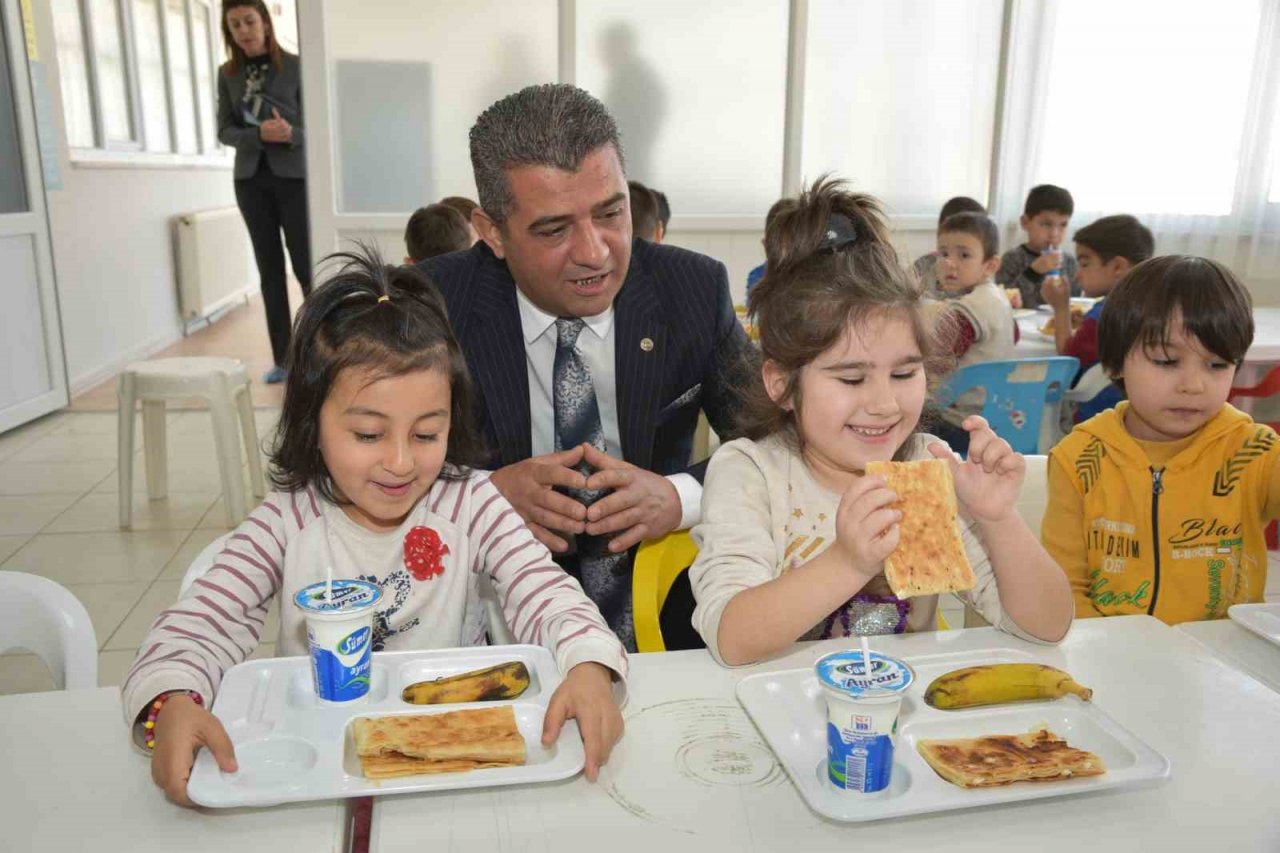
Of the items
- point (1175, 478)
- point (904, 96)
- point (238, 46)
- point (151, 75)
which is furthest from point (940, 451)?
point (151, 75)

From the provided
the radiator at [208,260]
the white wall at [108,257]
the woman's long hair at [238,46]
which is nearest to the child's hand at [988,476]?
the woman's long hair at [238,46]

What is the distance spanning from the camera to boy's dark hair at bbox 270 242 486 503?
1.44 m

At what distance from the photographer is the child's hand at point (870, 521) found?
1.18 metres

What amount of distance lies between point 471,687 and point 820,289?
795 millimetres

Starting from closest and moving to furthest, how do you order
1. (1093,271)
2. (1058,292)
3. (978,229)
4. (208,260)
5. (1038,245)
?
(1058,292)
(978,229)
(1093,271)
(1038,245)
(208,260)

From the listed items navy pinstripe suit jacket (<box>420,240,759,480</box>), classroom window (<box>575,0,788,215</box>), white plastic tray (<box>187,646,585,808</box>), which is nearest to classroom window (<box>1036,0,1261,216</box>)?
classroom window (<box>575,0,788,215</box>)

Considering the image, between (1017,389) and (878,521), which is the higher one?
(878,521)

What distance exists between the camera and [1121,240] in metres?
3.99

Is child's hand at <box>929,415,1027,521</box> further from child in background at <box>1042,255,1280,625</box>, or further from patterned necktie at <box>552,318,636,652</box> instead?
patterned necktie at <box>552,318,636,652</box>

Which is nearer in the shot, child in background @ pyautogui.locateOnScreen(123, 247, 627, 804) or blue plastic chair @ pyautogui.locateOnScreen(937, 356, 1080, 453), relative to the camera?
child in background @ pyautogui.locateOnScreen(123, 247, 627, 804)

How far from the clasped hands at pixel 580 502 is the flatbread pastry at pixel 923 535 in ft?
2.09

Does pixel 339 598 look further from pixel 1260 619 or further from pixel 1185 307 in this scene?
pixel 1185 307

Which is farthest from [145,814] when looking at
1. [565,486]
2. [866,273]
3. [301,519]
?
[866,273]

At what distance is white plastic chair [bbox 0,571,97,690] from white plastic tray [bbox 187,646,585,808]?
34 cm
